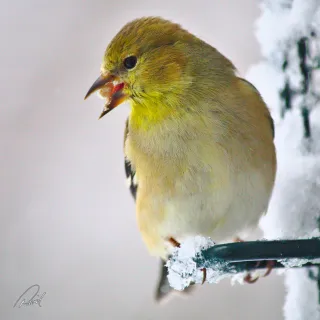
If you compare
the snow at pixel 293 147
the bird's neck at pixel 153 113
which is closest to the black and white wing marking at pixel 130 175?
the bird's neck at pixel 153 113

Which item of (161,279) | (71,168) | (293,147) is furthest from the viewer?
(71,168)

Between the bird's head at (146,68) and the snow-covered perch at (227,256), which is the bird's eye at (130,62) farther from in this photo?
the snow-covered perch at (227,256)

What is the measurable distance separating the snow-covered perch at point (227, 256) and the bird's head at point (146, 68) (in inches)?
24.3

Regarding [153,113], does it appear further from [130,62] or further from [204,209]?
[204,209]

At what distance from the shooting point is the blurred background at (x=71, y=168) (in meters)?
4.03

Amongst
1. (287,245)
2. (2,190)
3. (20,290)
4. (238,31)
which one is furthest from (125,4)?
(287,245)

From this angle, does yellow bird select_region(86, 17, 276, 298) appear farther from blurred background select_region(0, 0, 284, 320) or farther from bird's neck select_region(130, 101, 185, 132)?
blurred background select_region(0, 0, 284, 320)

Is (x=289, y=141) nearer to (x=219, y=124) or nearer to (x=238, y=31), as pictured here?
(x=219, y=124)

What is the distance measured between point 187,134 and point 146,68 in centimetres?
29

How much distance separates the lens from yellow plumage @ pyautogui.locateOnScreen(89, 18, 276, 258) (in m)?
2.08

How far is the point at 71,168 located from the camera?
14.6 feet

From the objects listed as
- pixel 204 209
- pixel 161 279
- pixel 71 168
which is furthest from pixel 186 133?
pixel 71 168

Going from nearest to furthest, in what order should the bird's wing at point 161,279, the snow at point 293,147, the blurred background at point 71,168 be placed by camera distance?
the snow at point 293,147 < the bird's wing at point 161,279 < the blurred background at point 71,168

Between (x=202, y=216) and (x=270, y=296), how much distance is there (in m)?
1.74
